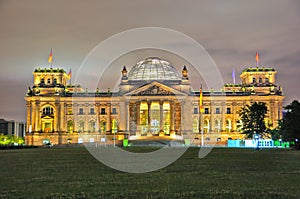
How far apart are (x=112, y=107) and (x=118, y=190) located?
138546mm

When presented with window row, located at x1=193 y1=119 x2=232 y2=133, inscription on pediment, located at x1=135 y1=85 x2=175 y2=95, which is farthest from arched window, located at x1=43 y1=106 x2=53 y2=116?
window row, located at x1=193 y1=119 x2=232 y2=133

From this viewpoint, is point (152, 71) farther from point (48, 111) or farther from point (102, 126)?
point (48, 111)

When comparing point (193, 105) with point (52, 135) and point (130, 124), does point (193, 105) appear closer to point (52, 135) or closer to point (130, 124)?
point (130, 124)

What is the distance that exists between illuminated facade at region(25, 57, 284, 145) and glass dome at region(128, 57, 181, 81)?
0.37 meters

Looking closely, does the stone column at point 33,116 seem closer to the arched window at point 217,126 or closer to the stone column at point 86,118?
the stone column at point 86,118

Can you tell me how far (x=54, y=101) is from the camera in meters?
157

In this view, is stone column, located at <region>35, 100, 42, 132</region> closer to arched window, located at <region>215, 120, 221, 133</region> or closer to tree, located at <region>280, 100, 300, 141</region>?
arched window, located at <region>215, 120, 221, 133</region>

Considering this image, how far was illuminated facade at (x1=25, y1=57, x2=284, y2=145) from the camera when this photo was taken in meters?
148

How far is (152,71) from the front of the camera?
16312cm

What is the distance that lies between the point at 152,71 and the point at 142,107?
58.6 ft

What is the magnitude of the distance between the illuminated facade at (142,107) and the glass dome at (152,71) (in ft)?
1.22

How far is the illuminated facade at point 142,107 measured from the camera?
487 feet

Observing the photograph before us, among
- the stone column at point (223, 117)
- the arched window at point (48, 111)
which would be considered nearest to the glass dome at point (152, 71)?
the stone column at point (223, 117)

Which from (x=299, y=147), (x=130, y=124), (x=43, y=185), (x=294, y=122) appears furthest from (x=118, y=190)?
(x=130, y=124)
